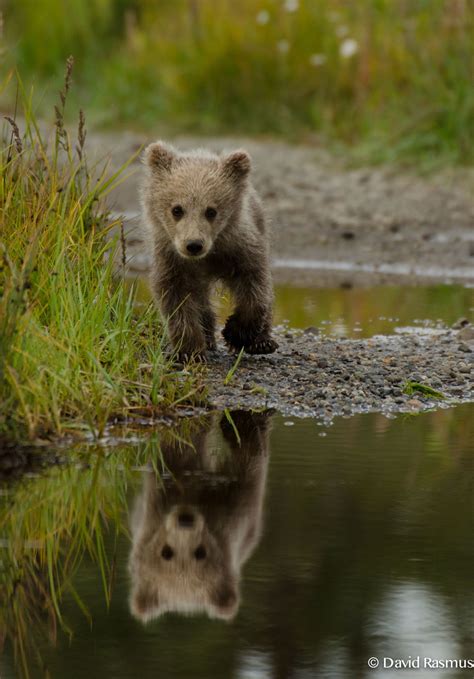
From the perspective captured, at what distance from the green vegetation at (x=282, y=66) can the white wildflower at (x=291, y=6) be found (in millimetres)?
54

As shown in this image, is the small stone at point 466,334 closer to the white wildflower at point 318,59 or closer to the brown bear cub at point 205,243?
the brown bear cub at point 205,243

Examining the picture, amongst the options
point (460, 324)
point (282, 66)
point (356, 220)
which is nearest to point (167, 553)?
point (460, 324)

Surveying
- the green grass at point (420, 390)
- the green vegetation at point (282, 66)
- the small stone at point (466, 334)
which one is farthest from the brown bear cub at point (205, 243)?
the green vegetation at point (282, 66)

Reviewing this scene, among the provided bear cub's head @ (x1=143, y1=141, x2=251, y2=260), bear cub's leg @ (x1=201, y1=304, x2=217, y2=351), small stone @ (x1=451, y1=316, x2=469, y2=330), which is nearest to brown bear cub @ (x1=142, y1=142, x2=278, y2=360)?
bear cub's head @ (x1=143, y1=141, x2=251, y2=260)

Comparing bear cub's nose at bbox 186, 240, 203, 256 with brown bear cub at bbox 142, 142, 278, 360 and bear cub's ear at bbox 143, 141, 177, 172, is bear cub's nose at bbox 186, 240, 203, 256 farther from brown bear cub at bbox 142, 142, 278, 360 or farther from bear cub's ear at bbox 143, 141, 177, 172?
bear cub's ear at bbox 143, 141, 177, 172

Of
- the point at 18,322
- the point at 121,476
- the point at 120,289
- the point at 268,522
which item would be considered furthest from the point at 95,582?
the point at 120,289

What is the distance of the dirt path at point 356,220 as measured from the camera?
1362cm

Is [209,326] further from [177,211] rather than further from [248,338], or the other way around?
[177,211]

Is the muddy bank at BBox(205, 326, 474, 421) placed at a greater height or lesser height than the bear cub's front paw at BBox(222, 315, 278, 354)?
lesser

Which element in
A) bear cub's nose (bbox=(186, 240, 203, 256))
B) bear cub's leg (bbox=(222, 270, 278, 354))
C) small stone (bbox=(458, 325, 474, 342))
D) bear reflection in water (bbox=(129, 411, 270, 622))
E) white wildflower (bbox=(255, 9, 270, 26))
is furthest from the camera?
white wildflower (bbox=(255, 9, 270, 26))

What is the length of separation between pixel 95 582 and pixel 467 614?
4.10 feet

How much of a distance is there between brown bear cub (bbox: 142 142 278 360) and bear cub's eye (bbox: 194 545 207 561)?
2892 millimetres

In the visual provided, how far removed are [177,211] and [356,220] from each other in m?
7.10

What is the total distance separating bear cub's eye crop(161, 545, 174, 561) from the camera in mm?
5453
